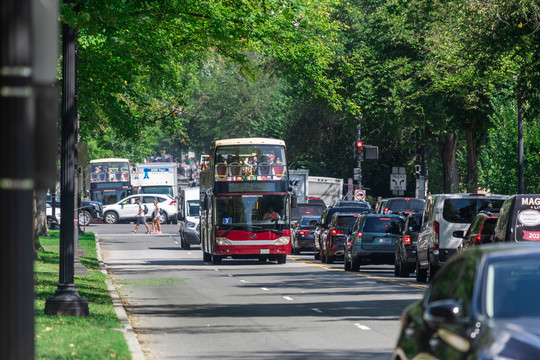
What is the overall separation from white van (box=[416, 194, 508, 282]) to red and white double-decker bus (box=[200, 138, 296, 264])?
9.03 m

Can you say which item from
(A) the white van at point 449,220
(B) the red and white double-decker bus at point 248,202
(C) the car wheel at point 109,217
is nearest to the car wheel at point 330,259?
(B) the red and white double-decker bus at point 248,202

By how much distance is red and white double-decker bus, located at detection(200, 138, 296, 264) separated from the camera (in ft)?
109

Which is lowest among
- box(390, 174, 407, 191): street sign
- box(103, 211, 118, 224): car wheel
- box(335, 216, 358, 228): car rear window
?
box(103, 211, 118, 224): car wheel

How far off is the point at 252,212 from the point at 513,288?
26486 mm

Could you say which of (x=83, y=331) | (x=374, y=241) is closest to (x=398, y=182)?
(x=374, y=241)

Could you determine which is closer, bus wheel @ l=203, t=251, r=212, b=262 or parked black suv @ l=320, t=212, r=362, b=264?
parked black suv @ l=320, t=212, r=362, b=264

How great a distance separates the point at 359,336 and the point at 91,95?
51.8ft

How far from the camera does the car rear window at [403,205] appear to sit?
138 feet

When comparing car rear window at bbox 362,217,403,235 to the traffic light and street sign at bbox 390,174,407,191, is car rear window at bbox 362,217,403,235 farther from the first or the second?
street sign at bbox 390,174,407,191

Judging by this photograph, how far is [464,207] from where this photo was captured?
2459 cm

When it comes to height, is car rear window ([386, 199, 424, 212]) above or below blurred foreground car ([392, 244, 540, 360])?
above

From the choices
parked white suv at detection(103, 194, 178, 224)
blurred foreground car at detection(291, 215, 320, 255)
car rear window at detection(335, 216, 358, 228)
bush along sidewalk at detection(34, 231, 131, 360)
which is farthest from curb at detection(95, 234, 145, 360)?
parked white suv at detection(103, 194, 178, 224)

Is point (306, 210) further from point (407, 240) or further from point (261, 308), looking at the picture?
point (261, 308)

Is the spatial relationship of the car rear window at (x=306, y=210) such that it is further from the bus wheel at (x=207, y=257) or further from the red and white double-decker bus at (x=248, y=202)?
the red and white double-decker bus at (x=248, y=202)
